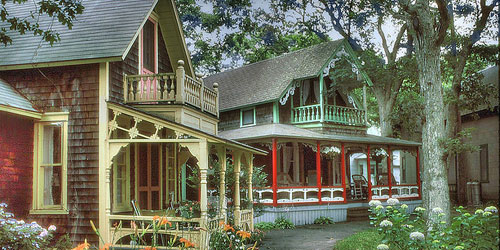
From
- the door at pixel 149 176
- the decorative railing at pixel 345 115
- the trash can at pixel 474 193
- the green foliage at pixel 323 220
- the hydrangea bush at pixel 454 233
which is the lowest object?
the green foliage at pixel 323 220

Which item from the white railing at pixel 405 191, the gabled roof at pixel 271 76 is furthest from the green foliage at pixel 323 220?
the gabled roof at pixel 271 76

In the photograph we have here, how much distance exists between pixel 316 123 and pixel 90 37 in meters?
11.8

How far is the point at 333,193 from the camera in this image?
20.3 metres

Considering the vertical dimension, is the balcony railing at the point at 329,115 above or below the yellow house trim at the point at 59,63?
below

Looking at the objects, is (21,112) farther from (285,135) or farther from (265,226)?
(285,135)

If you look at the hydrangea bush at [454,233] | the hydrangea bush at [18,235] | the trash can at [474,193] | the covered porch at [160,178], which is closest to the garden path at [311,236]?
the covered porch at [160,178]

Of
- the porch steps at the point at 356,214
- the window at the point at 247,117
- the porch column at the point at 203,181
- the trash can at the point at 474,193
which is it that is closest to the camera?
the porch column at the point at 203,181

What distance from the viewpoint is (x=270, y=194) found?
62.3 feet

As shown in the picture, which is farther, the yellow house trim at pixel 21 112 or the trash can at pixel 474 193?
the trash can at pixel 474 193

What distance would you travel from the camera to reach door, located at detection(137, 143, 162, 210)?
14188 mm

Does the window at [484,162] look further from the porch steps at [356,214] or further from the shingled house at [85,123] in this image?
the shingled house at [85,123]

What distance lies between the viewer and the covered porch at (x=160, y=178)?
1091 centimetres

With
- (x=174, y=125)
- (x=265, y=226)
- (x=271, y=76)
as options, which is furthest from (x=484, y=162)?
(x=174, y=125)

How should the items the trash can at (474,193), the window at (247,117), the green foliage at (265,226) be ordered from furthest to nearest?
the trash can at (474,193), the window at (247,117), the green foliage at (265,226)
